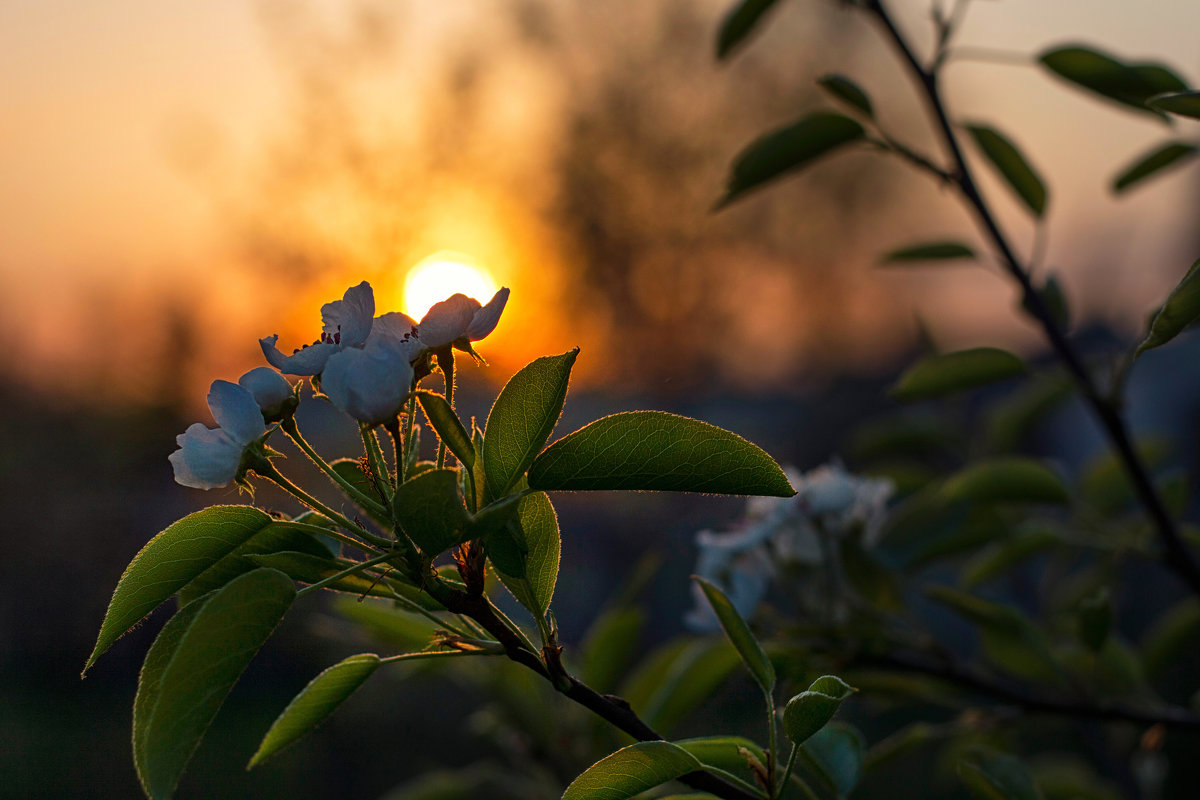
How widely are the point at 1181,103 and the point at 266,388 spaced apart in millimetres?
458

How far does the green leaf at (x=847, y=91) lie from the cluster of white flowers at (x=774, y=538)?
35 centimetres

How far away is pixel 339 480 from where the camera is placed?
1.40 feet

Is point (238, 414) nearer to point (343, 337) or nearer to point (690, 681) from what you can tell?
point (343, 337)

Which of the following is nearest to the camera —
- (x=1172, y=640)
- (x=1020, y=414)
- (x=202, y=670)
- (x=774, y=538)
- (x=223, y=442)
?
(x=202, y=670)

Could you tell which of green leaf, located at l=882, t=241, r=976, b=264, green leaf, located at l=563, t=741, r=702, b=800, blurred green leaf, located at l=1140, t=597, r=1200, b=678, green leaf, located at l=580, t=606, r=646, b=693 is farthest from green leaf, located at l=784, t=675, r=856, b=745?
blurred green leaf, located at l=1140, t=597, r=1200, b=678

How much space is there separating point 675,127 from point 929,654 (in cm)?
612

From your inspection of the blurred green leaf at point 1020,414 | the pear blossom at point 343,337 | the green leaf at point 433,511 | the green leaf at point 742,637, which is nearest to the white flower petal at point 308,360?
the pear blossom at point 343,337

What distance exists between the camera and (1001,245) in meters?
0.81

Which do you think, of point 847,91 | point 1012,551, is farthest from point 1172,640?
point 847,91

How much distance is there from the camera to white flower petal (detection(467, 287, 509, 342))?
469mm

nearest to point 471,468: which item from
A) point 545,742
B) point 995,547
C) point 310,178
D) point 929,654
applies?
point 929,654

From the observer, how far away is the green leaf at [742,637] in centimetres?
47

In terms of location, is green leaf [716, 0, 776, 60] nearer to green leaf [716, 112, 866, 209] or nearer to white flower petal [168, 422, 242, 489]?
green leaf [716, 112, 866, 209]

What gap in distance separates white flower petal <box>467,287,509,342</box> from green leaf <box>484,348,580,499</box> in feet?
0.21
